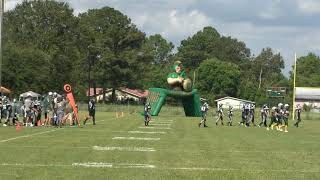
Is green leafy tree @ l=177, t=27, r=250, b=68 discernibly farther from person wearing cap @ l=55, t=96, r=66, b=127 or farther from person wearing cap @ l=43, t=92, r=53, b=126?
person wearing cap @ l=55, t=96, r=66, b=127

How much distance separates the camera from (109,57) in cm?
11131

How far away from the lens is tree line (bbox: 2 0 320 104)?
3524 inches

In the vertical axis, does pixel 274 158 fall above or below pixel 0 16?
below

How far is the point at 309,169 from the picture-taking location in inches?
606

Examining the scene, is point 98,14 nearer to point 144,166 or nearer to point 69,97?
point 69,97

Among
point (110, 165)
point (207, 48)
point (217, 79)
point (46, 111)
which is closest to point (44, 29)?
point (217, 79)

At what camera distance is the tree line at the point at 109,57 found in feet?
294

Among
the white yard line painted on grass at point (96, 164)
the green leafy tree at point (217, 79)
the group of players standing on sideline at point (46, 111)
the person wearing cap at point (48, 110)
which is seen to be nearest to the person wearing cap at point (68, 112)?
the group of players standing on sideline at point (46, 111)

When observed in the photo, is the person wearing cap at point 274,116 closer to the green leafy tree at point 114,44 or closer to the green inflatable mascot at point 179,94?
the green inflatable mascot at point 179,94

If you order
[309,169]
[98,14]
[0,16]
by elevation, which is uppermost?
[98,14]

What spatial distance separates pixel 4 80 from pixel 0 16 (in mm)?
49482

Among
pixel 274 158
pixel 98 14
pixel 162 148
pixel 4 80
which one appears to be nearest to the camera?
pixel 274 158

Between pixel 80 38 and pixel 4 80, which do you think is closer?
pixel 4 80

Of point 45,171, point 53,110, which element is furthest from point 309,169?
point 53,110
